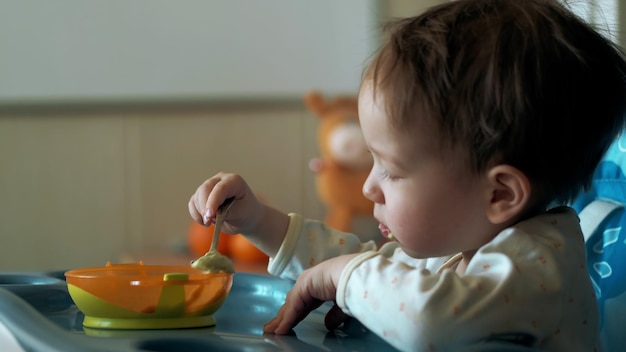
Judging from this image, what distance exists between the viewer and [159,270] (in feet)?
2.77

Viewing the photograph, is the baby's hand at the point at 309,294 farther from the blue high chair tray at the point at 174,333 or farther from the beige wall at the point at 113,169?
the beige wall at the point at 113,169

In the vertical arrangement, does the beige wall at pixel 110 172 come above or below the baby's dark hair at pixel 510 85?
below

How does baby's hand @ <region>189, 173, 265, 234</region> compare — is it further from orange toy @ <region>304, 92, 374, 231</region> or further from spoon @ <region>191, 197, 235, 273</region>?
orange toy @ <region>304, 92, 374, 231</region>

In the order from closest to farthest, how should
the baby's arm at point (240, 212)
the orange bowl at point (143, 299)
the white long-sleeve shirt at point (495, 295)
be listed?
1. the white long-sleeve shirt at point (495, 295)
2. the orange bowl at point (143, 299)
3. the baby's arm at point (240, 212)

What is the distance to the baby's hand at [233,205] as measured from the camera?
82 centimetres

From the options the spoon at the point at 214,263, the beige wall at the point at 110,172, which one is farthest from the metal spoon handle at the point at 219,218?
the beige wall at the point at 110,172

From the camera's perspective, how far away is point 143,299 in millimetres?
727

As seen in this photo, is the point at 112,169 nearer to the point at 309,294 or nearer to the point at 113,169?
the point at 113,169

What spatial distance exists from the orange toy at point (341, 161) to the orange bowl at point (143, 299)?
1490mm

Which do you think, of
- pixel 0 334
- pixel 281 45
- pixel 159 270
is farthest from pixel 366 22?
pixel 0 334

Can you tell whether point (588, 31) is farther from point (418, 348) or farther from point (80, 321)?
point (80, 321)

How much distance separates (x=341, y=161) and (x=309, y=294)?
1507mm

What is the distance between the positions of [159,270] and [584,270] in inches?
15.3

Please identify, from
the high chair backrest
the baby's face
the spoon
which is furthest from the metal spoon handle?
the high chair backrest
